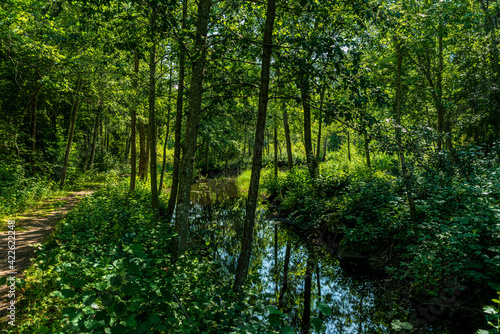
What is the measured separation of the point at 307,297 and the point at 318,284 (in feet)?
2.46

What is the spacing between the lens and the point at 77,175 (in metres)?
18.7

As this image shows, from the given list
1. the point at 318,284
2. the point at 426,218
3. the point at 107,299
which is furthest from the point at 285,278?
the point at 107,299

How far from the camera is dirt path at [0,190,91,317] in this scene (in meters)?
5.05

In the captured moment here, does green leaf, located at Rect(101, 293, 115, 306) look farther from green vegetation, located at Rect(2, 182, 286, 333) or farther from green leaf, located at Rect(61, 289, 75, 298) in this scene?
green leaf, located at Rect(61, 289, 75, 298)

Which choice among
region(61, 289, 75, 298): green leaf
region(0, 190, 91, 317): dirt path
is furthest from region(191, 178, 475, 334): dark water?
region(0, 190, 91, 317): dirt path

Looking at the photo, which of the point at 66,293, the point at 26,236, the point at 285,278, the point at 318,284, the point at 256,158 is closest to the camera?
the point at 66,293

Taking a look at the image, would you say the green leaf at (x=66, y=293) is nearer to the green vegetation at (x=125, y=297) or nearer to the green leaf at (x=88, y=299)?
the green vegetation at (x=125, y=297)

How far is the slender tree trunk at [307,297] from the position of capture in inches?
206

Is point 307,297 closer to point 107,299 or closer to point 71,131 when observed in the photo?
point 107,299

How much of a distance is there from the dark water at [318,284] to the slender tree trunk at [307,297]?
0.10 metres

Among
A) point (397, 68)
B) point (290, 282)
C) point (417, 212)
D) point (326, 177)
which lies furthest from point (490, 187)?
point (326, 177)

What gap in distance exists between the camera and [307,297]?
638cm

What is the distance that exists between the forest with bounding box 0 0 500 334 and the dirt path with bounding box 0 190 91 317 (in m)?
0.11

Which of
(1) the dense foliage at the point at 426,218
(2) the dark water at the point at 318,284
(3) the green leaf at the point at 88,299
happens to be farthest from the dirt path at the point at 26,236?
(1) the dense foliage at the point at 426,218
